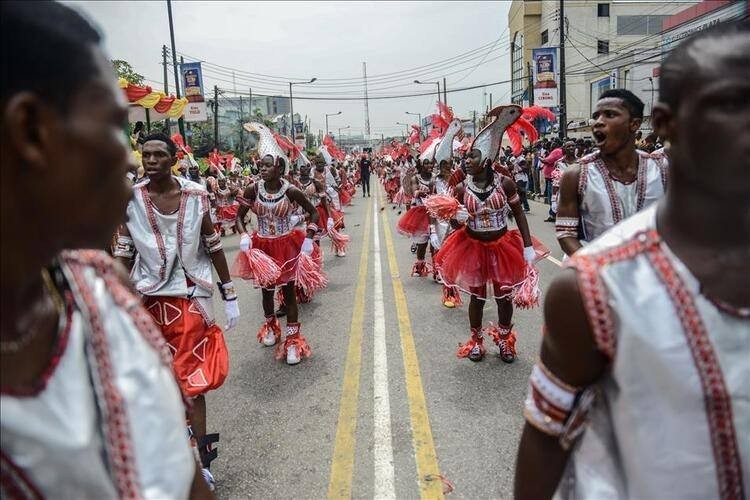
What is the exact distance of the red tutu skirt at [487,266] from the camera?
18.1ft

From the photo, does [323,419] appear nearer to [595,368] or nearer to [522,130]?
[595,368]

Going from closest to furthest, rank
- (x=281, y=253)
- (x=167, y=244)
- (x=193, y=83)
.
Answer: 1. (x=167, y=244)
2. (x=281, y=253)
3. (x=193, y=83)

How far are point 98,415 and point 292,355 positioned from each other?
4.63 metres

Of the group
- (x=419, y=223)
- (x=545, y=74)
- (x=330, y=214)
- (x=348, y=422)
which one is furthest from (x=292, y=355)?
(x=545, y=74)

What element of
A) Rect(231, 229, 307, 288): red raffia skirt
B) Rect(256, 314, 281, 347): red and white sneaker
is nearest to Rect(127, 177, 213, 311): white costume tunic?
Rect(231, 229, 307, 288): red raffia skirt

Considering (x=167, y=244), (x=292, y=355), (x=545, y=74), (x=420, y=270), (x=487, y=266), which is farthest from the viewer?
(x=545, y=74)

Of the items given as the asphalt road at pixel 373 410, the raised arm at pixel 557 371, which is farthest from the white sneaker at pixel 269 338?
the raised arm at pixel 557 371

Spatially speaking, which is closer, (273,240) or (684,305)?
(684,305)

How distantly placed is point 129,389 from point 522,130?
596cm

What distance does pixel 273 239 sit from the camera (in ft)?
21.0

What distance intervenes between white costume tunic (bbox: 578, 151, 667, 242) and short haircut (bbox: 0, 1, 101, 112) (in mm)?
3440

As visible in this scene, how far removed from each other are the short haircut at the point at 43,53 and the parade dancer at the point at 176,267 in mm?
2721

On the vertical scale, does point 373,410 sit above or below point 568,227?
below

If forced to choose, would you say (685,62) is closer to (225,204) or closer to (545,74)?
(225,204)
